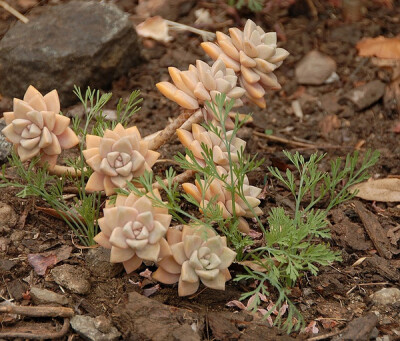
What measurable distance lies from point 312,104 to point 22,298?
6.07ft

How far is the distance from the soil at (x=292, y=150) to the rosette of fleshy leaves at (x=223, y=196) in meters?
0.23

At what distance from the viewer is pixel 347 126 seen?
311 cm

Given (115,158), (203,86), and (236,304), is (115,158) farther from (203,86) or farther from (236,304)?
(236,304)

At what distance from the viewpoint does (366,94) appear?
3.21 metres

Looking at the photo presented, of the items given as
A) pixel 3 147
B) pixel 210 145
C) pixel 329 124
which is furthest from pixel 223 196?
pixel 329 124

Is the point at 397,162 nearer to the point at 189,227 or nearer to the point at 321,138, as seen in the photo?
the point at 321,138

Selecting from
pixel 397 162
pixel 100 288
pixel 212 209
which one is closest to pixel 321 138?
pixel 397 162

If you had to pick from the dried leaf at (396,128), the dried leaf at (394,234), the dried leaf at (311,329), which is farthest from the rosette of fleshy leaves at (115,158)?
the dried leaf at (396,128)

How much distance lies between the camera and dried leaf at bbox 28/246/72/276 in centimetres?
202

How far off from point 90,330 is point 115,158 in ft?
1.59

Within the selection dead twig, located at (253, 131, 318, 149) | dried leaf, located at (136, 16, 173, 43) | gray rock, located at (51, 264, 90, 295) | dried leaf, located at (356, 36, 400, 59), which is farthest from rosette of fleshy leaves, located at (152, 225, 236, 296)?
dried leaf, located at (356, 36, 400, 59)

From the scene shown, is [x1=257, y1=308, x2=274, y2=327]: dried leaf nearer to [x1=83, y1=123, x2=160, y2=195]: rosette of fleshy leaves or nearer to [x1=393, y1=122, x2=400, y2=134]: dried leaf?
[x1=83, y1=123, x2=160, y2=195]: rosette of fleshy leaves

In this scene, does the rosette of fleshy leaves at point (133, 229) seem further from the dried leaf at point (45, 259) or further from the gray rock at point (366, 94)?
the gray rock at point (366, 94)

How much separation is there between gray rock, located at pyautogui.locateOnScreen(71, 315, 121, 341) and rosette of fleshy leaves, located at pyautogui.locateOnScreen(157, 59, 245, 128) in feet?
2.37
